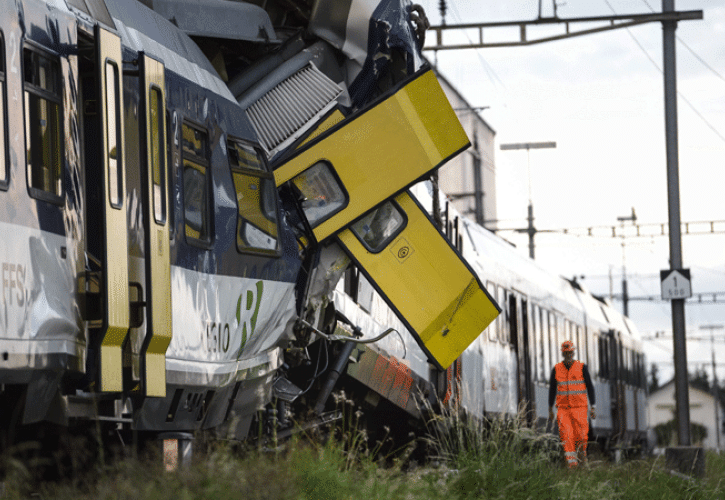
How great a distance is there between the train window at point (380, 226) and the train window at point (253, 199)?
786mm

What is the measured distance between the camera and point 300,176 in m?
8.39

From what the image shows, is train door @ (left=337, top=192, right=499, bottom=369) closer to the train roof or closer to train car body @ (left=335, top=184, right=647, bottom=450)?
train car body @ (left=335, top=184, right=647, bottom=450)

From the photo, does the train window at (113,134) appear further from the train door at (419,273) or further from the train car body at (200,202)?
the train door at (419,273)

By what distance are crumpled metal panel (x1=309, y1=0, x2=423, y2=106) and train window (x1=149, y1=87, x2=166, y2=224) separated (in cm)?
253

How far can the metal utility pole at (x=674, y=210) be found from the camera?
16484 millimetres

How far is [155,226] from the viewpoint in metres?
6.36

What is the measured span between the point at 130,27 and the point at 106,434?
2511 mm

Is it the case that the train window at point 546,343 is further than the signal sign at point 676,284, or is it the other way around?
the train window at point 546,343

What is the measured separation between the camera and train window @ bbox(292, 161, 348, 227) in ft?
27.5

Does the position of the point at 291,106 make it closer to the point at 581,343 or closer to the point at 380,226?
the point at 380,226

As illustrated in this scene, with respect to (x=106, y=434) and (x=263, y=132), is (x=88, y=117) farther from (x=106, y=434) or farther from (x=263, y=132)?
(x=263, y=132)

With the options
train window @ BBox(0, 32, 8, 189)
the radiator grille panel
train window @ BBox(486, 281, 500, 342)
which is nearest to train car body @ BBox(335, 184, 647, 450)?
train window @ BBox(486, 281, 500, 342)

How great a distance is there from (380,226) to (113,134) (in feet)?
10.1

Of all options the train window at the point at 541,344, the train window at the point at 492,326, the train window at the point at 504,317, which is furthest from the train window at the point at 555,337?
the train window at the point at 492,326
